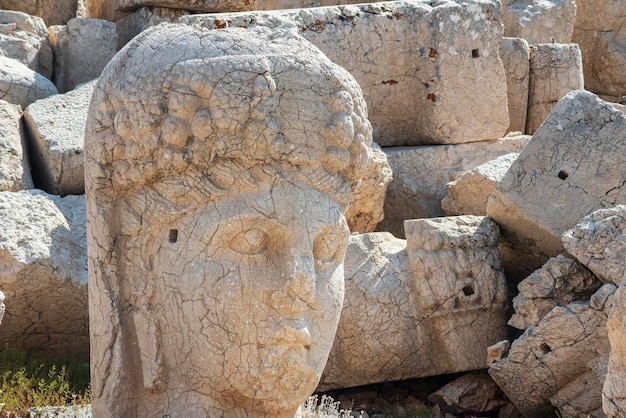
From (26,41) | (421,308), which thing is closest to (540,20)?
(421,308)

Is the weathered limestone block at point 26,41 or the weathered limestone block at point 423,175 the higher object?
the weathered limestone block at point 26,41

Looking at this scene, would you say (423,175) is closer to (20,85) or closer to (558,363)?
(558,363)

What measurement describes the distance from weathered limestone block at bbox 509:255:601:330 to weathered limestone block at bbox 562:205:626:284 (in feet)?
0.53

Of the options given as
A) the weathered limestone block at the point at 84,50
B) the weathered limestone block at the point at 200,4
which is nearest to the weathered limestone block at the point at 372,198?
the weathered limestone block at the point at 200,4

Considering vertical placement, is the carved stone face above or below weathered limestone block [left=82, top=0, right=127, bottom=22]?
above

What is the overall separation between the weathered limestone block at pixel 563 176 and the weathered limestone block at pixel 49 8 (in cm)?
459

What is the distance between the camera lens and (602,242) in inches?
214

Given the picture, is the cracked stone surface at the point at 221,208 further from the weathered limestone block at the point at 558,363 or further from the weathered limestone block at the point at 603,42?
the weathered limestone block at the point at 603,42

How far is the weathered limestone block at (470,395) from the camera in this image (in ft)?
19.5

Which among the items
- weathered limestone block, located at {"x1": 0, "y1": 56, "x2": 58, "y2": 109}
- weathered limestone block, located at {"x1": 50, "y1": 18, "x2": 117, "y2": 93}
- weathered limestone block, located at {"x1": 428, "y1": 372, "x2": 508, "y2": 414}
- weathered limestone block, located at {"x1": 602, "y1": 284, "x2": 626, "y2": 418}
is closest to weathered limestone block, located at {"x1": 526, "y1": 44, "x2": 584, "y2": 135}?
weathered limestone block, located at {"x1": 428, "y1": 372, "x2": 508, "y2": 414}

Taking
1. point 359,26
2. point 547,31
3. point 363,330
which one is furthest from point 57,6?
point 363,330

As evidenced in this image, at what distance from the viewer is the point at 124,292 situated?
12.9 feet

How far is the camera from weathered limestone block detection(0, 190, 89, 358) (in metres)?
5.73

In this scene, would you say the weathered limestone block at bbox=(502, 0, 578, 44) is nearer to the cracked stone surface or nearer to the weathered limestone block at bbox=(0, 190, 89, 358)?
the weathered limestone block at bbox=(0, 190, 89, 358)
